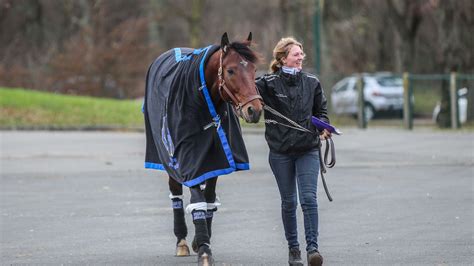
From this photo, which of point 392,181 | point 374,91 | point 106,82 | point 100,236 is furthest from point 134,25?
point 100,236

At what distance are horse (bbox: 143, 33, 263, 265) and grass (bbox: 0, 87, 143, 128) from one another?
22.2 meters

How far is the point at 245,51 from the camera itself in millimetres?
9031

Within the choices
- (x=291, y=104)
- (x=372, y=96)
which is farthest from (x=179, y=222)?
(x=372, y=96)

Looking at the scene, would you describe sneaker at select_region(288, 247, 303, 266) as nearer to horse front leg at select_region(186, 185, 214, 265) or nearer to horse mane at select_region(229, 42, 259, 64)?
horse front leg at select_region(186, 185, 214, 265)

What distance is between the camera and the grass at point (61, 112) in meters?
32.8

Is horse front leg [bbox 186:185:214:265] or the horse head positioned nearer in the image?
the horse head

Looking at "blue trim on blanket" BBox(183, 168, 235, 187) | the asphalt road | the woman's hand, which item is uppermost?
the woman's hand

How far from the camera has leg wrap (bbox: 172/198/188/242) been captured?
10336 mm

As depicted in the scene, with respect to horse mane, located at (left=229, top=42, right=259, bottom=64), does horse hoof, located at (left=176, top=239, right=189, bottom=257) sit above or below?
below

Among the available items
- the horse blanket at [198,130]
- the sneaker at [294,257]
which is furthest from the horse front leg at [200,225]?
the sneaker at [294,257]

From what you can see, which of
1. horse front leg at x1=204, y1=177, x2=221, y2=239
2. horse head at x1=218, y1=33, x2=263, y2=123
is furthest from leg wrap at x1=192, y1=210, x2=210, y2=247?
horse head at x1=218, y1=33, x2=263, y2=123

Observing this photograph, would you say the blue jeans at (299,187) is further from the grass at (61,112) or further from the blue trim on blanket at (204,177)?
the grass at (61,112)

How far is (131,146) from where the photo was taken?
2480 cm

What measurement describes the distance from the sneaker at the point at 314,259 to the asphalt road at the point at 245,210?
79 cm
